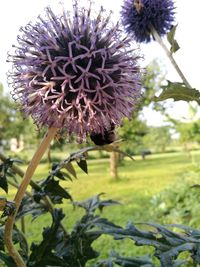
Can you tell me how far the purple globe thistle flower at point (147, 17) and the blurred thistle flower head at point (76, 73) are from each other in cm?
110

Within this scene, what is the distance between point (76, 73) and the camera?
109 cm

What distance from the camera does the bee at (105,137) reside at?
1184 millimetres

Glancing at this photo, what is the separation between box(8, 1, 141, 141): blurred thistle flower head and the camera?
3.54ft

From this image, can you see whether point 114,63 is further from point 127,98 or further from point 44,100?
point 44,100

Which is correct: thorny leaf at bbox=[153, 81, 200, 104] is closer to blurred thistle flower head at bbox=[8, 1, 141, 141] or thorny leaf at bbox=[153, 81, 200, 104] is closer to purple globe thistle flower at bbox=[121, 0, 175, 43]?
blurred thistle flower head at bbox=[8, 1, 141, 141]

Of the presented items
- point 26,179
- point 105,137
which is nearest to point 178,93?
point 105,137

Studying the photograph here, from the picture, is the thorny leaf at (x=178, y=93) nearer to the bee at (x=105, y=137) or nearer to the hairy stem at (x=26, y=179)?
the bee at (x=105, y=137)

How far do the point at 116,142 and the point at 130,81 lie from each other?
0.67 ft

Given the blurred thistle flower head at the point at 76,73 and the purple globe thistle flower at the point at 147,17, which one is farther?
the purple globe thistle flower at the point at 147,17

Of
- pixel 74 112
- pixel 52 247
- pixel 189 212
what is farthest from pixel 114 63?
pixel 189 212

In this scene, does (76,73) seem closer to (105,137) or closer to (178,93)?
(105,137)

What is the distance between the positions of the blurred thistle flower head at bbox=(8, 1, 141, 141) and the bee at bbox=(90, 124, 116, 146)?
3 centimetres

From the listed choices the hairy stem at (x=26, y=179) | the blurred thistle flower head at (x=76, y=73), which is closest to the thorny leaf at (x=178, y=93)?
the blurred thistle flower head at (x=76, y=73)

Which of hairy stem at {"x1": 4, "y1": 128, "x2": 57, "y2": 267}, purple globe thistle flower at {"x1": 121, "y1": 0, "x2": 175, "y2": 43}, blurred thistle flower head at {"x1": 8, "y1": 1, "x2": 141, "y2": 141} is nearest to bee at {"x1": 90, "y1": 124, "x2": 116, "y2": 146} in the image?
blurred thistle flower head at {"x1": 8, "y1": 1, "x2": 141, "y2": 141}
